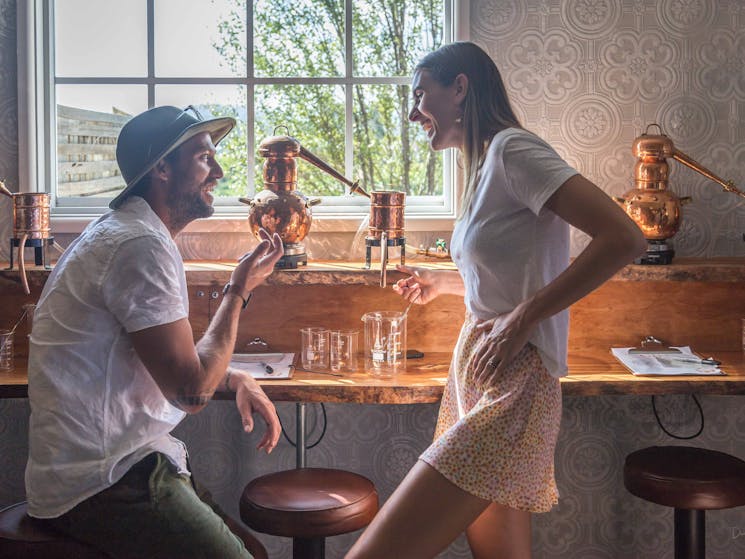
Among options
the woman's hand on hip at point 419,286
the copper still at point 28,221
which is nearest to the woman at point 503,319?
the woman's hand on hip at point 419,286

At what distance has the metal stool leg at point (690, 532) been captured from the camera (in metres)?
2.71

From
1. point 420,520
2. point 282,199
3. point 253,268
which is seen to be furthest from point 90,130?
point 420,520

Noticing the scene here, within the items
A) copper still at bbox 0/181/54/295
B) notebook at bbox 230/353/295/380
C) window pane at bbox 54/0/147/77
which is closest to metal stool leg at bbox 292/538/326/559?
notebook at bbox 230/353/295/380

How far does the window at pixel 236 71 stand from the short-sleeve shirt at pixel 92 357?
1503 mm

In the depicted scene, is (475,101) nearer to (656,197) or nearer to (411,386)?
(411,386)

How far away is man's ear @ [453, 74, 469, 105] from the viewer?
222cm

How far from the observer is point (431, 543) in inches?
77.0

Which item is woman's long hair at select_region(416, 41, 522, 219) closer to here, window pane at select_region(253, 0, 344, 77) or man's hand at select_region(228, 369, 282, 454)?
man's hand at select_region(228, 369, 282, 454)

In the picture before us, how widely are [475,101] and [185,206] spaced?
30.2 inches

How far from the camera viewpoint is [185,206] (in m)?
2.21

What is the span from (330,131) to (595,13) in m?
1.09

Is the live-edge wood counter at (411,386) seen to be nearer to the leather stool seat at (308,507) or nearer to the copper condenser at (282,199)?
the leather stool seat at (308,507)

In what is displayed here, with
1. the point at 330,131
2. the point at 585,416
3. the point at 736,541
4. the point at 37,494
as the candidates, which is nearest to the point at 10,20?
the point at 330,131

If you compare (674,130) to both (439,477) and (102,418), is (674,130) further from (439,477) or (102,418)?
(102,418)
